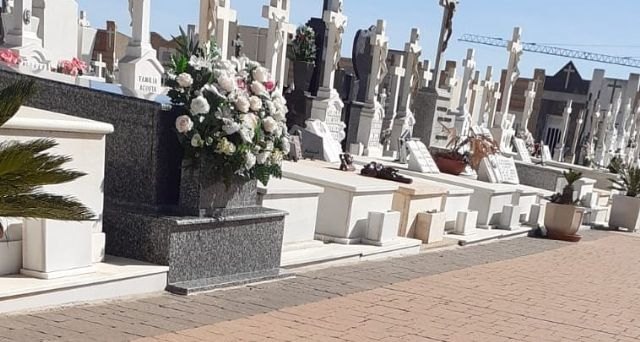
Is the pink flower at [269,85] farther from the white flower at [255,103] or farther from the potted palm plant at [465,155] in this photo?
the potted palm plant at [465,155]

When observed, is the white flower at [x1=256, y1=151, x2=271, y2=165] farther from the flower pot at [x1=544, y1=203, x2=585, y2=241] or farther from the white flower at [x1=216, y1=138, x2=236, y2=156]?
the flower pot at [x1=544, y1=203, x2=585, y2=241]

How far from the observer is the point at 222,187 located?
17.7ft

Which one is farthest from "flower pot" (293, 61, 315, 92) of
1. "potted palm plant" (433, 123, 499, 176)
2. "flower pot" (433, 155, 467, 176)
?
"flower pot" (433, 155, 467, 176)

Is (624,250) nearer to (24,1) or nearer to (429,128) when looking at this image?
(429,128)

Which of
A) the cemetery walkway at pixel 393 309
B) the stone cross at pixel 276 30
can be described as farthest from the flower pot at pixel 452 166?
the stone cross at pixel 276 30

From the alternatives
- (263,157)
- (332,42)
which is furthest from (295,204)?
(332,42)

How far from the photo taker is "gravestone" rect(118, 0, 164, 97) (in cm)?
1102

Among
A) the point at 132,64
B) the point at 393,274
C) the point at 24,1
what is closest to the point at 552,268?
the point at 393,274

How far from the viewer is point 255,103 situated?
5.39m

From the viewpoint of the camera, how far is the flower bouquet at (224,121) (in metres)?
5.11

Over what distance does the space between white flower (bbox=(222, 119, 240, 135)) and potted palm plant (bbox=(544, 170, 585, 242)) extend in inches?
321

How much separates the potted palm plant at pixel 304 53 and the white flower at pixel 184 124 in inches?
408

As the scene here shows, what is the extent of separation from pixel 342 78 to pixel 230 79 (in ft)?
39.4

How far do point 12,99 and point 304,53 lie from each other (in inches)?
510
